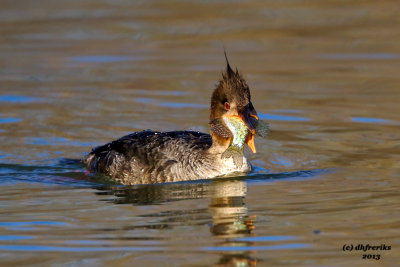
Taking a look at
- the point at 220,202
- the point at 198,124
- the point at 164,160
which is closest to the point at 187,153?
the point at 164,160

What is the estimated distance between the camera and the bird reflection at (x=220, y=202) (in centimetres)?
816

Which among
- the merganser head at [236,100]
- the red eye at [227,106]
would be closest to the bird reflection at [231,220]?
the merganser head at [236,100]

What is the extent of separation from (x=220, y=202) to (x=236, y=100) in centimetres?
132

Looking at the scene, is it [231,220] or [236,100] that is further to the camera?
[236,100]

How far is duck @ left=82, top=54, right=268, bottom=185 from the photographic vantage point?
10781 mm

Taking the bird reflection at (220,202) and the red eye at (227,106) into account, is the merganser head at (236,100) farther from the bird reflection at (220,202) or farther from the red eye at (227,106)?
the bird reflection at (220,202)

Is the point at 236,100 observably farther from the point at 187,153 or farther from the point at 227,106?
the point at 187,153

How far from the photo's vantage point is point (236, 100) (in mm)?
10617

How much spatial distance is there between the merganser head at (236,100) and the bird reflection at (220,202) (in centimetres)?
69

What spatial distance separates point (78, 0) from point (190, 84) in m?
7.35

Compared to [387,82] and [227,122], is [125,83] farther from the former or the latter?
[227,122]

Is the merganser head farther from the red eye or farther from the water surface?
the water surface

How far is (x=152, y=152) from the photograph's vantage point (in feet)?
37.5

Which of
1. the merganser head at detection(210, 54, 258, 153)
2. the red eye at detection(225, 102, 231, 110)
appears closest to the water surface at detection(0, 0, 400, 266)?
the merganser head at detection(210, 54, 258, 153)
